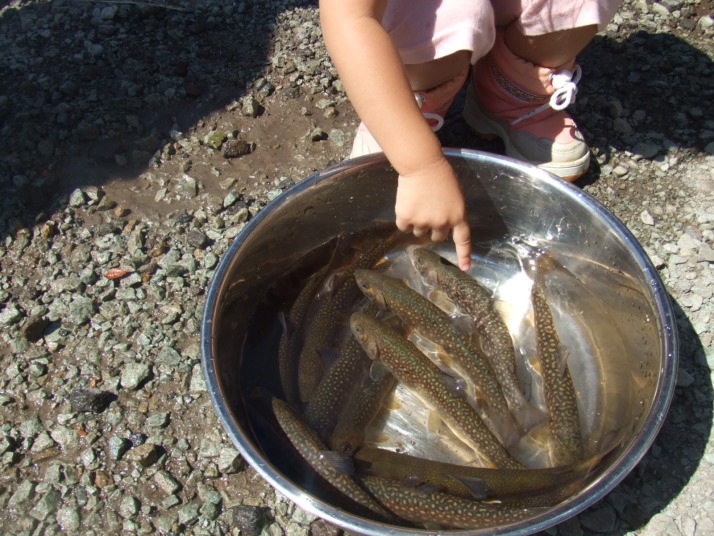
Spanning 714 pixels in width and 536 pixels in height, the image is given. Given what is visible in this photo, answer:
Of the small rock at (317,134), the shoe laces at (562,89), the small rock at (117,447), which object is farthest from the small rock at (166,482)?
the shoe laces at (562,89)

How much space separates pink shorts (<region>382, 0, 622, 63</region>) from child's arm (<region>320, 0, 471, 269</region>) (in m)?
0.46

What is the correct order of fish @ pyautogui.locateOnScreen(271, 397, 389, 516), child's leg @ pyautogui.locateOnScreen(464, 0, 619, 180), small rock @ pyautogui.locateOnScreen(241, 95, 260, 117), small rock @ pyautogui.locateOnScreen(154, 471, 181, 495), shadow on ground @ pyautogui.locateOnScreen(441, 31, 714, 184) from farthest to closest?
small rock @ pyautogui.locateOnScreen(241, 95, 260, 117) → shadow on ground @ pyautogui.locateOnScreen(441, 31, 714, 184) → child's leg @ pyautogui.locateOnScreen(464, 0, 619, 180) → small rock @ pyautogui.locateOnScreen(154, 471, 181, 495) → fish @ pyautogui.locateOnScreen(271, 397, 389, 516)

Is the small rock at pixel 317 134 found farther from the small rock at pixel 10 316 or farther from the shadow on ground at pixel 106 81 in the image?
the small rock at pixel 10 316

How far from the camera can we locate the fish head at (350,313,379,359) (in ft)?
A: 9.37

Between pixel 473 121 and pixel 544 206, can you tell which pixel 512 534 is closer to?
pixel 544 206

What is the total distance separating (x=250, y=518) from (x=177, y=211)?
1689mm

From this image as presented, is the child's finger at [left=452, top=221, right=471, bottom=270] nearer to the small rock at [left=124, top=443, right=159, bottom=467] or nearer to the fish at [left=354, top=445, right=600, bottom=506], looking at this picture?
the fish at [left=354, top=445, right=600, bottom=506]

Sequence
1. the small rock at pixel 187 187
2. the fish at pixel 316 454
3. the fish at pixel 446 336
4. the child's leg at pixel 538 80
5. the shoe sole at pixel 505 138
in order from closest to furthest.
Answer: the fish at pixel 316 454, the fish at pixel 446 336, the child's leg at pixel 538 80, the shoe sole at pixel 505 138, the small rock at pixel 187 187

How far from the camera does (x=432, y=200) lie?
2.44 m

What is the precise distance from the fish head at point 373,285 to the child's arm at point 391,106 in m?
0.60

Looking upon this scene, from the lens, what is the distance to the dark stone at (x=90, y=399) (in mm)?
2783

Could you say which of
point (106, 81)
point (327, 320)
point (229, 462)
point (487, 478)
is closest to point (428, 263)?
point (327, 320)

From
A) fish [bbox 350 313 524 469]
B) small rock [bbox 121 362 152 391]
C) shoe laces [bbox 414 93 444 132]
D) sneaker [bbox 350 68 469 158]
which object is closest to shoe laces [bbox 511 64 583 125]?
sneaker [bbox 350 68 469 158]

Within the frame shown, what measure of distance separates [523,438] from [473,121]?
1.82 meters
